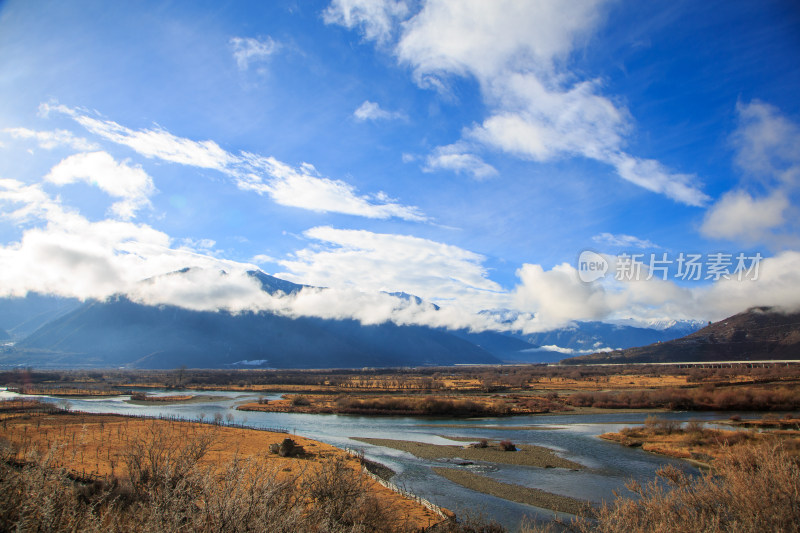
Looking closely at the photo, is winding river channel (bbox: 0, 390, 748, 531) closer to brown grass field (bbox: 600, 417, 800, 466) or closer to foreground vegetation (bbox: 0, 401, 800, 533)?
brown grass field (bbox: 600, 417, 800, 466)

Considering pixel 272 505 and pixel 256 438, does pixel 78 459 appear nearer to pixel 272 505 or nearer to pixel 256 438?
pixel 256 438

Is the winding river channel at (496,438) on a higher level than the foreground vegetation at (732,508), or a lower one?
lower

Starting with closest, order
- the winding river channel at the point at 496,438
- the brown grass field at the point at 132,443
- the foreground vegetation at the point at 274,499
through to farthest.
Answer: the foreground vegetation at the point at 274,499 < the brown grass field at the point at 132,443 < the winding river channel at the point at 496,438

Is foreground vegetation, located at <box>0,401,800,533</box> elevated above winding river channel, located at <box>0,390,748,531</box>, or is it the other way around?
foreground vegetation, located at <box>0,401,800,533</box>

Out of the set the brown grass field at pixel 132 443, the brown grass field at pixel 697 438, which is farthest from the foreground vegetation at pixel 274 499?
the brown grass field at pixel 697 438

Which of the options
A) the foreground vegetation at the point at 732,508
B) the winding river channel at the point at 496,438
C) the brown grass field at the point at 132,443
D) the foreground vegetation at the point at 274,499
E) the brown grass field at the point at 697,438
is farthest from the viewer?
the brown grass field at the point at 697,438

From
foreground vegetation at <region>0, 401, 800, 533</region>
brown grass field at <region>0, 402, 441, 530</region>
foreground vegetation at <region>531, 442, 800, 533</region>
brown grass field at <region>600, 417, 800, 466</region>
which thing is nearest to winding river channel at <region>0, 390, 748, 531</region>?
brown grass field at <region>600, 417, 800, 466</region>

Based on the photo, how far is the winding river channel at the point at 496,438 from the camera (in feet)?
106

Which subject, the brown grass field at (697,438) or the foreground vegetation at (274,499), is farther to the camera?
the brown grass field at (697,438)

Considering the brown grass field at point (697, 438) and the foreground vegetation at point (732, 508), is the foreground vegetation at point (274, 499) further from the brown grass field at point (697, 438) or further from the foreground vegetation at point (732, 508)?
the brown grass field at point (697, 438)

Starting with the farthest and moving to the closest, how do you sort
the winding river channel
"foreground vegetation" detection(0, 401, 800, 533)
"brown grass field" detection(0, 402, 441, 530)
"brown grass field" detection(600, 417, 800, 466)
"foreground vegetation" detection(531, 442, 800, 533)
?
"brown grass field" detection(600, 417, 800, 466) < the winding river channel < "brown grass field" detection(0, 402, 441, 530) < "foreground vegetation" detection(531, 442, 800, 533) < "foreground vegetation" detection(0, 401, 800, 533)

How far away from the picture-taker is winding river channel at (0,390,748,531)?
32325 millimetres

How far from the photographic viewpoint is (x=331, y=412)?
287 feet

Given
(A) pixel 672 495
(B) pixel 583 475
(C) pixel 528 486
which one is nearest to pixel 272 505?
(A) pixel 672 495
